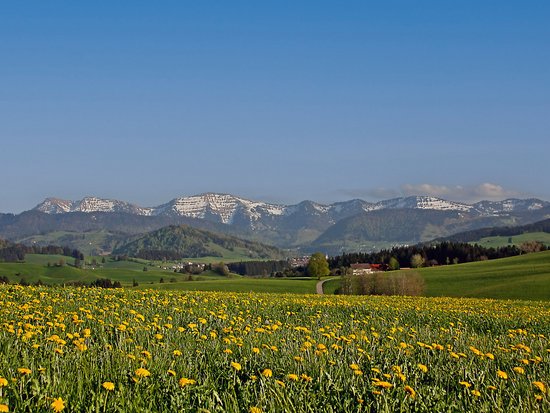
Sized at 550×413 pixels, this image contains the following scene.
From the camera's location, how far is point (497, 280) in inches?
3647

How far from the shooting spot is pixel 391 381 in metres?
6.66

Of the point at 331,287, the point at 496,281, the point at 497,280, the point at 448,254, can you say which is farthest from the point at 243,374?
the point at 448,254

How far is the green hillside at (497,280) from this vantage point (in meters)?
79.3

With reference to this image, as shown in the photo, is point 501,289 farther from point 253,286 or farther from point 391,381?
point 391,381

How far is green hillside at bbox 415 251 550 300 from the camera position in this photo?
7931cm

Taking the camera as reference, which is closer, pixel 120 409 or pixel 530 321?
pixel 120 409

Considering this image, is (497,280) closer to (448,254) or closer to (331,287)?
(331,287)


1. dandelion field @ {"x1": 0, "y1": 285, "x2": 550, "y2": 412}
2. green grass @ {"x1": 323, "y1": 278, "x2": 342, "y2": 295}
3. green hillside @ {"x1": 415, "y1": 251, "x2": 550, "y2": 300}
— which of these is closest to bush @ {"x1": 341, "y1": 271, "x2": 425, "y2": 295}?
green hillside @ {"x1": 415, "y1": 251, "x2": 550, "y2": 300}

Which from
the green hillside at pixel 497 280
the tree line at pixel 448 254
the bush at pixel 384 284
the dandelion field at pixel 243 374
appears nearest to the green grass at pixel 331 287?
the bush at pixel 384 284

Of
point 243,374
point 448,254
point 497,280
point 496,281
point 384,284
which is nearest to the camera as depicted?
point 243,374

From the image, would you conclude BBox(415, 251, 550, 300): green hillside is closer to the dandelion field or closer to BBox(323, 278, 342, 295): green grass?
BBox(323, 278, 342, 295): green grass

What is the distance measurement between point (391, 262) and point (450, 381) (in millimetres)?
157535

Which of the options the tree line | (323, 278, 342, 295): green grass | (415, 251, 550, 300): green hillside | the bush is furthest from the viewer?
the tree line

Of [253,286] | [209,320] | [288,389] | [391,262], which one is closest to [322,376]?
[288,389]
